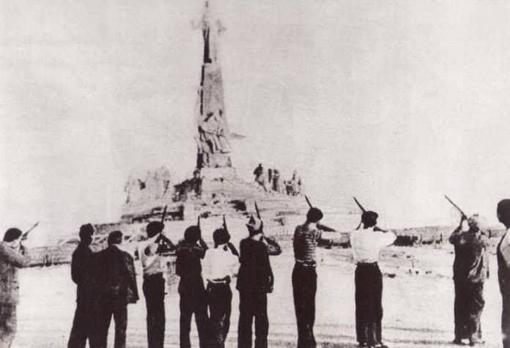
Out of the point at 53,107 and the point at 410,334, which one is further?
the point at 53,107

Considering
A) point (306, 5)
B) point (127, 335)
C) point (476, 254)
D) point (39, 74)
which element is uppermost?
point (306, 5)

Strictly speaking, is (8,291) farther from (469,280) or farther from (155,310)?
(469,280)

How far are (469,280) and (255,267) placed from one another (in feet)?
4.55

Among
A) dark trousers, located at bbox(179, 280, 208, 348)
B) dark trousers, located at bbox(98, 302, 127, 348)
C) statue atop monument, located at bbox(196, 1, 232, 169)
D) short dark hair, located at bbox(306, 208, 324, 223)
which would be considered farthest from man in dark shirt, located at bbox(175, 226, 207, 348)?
short dark hair, located at bbox(306, 208, 324, 223)

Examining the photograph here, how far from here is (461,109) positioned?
15.0ft

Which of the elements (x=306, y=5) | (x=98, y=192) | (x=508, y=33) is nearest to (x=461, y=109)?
(x=508, y=33)

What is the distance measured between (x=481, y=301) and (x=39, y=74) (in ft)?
10.8

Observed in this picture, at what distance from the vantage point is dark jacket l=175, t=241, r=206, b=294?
428 centimetres

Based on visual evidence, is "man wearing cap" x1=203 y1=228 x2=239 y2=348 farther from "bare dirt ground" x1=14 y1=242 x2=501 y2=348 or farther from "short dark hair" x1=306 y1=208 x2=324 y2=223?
"short dark hair" x1=306 y1=208 x2=324 y2=223

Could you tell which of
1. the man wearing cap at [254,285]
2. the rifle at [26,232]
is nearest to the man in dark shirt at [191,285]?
the man wearing cap at [254,285]

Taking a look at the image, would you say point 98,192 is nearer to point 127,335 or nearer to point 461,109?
point 127,335

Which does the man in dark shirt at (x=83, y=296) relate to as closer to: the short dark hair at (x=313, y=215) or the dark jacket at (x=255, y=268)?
the dark jacket at (x=255, y=268)

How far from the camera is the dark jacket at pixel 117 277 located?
172 inches

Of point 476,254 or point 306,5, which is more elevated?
point 306,5
